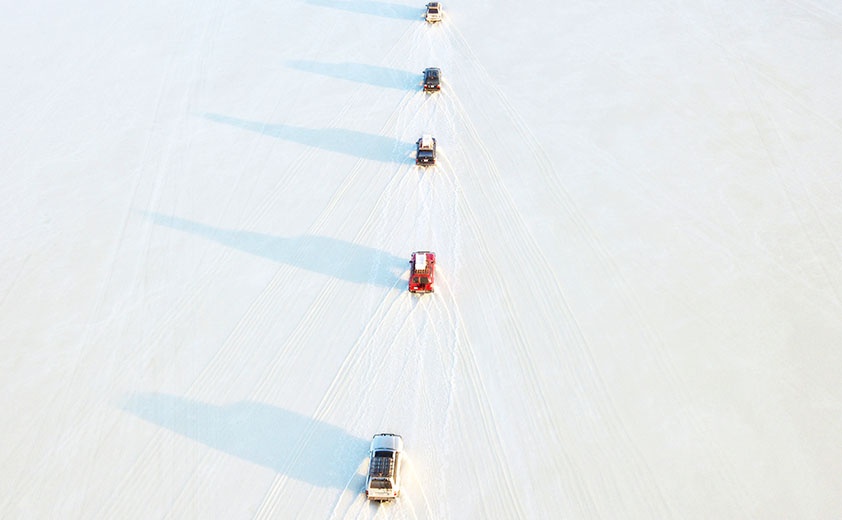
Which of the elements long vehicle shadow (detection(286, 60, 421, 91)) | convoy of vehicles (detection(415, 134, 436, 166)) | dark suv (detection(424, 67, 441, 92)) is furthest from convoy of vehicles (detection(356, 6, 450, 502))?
long vehicle shadow (detection(286, 60, 421, 91))

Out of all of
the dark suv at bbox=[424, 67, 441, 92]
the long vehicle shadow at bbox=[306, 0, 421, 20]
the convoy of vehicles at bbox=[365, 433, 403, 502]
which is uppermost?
the long vehicle shadow at bbox=[306, 0, 421, 20]

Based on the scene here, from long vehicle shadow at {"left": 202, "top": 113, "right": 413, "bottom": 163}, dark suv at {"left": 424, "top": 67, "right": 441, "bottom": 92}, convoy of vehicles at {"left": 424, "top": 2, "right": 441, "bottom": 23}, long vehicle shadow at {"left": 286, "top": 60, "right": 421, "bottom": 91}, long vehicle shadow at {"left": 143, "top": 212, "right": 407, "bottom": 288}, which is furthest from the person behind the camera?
convoy of vehicles at {"left": 424, "top": 2, "right": 441, "bottom": 23}

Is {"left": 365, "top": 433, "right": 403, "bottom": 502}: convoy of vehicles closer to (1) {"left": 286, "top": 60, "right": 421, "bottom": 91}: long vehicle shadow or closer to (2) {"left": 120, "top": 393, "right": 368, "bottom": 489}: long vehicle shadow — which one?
(2) {"left": 120, "top": 393, "right": 368, "bottom": 489}: long vehicle shadow

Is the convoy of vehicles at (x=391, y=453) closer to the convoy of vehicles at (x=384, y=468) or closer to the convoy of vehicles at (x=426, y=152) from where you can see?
the convoy of vehicles at (x=384, y=468)

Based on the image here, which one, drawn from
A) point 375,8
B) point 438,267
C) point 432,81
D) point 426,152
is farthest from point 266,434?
point 375,8

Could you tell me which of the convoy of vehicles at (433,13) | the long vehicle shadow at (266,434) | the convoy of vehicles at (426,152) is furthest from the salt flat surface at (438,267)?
the convoy of vehicles at (433,13)

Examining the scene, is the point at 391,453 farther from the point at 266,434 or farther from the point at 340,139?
the point at 340,139
